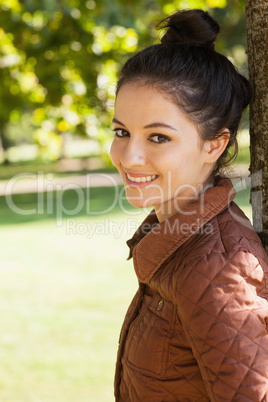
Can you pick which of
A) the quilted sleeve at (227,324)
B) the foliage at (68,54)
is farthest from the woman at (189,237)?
the foliage at (68,54)

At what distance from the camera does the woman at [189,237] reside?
1.23 m

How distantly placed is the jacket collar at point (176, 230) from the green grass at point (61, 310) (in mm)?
965

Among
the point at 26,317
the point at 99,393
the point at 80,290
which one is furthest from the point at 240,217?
the point at 80,290

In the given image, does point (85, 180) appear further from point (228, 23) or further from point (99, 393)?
point (99, 393)

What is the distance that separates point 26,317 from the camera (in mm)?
4918

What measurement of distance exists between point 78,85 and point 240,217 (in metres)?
4.04

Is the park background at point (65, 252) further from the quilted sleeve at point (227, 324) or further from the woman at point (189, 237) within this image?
the quilted sleeve at point (227, 324)

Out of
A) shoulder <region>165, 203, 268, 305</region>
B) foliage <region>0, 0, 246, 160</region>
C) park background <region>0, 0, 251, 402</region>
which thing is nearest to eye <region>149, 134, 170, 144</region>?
shoulder <region>165, 203, 268, 305</region>

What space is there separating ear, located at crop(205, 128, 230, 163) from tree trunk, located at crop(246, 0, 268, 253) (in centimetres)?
15

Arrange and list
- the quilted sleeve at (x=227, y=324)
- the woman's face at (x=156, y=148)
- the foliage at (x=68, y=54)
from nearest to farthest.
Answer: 1. the quilted sleeve at (x=227, y=324)
2. the woman's face at (x=156, y=148)
3. the foliage at (x=68, y=54)

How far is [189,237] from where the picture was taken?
1430 mm

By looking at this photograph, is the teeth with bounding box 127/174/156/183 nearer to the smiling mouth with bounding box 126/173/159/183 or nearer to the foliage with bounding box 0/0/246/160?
the smiling mouth with bounding box 126/173/159/183

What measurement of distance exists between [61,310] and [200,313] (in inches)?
157

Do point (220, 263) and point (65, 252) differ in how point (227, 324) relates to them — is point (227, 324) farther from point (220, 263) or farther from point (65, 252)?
point (65, 252)
